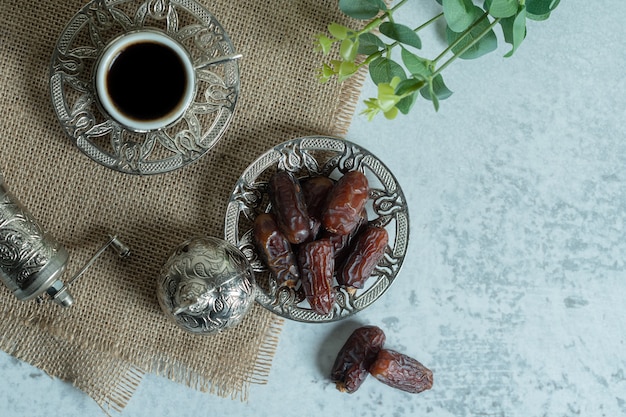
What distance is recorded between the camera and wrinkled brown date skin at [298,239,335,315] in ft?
4.09

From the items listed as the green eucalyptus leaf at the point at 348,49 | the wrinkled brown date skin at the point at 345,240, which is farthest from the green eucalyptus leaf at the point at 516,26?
the wrinkled brown date skin at the point at 345,240

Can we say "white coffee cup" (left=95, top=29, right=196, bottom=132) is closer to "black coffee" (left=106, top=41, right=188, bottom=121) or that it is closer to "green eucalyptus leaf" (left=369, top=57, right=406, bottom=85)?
"black coffee" (left=106, top=41, right=188, bottom=121)

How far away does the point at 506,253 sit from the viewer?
143cm

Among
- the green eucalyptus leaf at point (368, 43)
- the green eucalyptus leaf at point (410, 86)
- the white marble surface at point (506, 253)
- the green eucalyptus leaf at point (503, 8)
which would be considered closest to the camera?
the green eucalyptus leaf at point (410, 86)

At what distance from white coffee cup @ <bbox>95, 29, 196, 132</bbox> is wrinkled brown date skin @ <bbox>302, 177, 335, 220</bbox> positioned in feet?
0.90

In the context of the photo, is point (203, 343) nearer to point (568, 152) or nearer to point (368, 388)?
point (368, 388)

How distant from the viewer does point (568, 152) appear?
143 cm

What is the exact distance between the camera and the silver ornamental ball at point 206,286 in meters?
1.17

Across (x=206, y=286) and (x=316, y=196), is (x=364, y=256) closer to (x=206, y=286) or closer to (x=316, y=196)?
(x=316, y=196)

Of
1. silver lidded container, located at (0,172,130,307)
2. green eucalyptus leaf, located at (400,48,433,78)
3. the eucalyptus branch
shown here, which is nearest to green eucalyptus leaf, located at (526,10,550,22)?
the eucalyptus branch

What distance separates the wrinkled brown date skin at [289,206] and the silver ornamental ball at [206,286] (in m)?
0.10

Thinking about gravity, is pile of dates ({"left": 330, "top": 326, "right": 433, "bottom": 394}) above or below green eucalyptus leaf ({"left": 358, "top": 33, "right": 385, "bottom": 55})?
below

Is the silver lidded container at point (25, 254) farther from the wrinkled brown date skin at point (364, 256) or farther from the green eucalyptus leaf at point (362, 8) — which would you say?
the green eucalyptus leaf at point (362, 8)

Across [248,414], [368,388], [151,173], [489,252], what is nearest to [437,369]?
[368,388]
